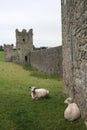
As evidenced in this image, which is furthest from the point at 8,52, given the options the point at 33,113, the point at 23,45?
the point at 33,113

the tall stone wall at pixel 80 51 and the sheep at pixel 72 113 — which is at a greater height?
the tall stone wall at pixel 80 51

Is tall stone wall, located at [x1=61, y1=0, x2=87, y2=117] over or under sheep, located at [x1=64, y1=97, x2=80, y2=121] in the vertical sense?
over

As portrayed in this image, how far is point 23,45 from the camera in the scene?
45906mm

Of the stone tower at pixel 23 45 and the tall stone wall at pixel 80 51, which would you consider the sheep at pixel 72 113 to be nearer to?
the tall stone wall at pixel 80 51

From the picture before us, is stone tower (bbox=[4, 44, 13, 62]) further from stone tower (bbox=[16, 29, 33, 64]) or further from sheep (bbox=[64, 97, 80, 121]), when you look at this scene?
sheep (bbox=[64, 97, 80, 121])

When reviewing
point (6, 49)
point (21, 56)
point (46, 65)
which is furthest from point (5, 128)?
point (6, 49)

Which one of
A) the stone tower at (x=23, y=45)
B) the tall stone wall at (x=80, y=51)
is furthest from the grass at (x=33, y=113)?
the stone tower at (x=23, y=45)

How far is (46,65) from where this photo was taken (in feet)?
85.3

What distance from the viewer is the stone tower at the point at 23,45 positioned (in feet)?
150

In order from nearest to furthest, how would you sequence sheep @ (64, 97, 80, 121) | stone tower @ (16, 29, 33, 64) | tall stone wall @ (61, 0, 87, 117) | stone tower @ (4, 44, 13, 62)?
1. tall stone wall @ (61, 0, 87, 117)
2. sheep @ (64, 97, 80, 121)
3. stone tower @ (16, 29, 33, 64)
4. stone tower @ (4, 44, 13, 62)

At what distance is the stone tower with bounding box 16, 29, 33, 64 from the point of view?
45.8 meters

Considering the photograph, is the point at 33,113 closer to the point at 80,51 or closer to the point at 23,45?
the point at 80,51

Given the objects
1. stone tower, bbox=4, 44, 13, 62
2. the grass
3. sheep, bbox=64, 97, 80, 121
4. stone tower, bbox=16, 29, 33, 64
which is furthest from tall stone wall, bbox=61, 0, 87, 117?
stone tower, bbox=4, 44, 13, 62

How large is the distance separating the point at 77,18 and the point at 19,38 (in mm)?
37645
